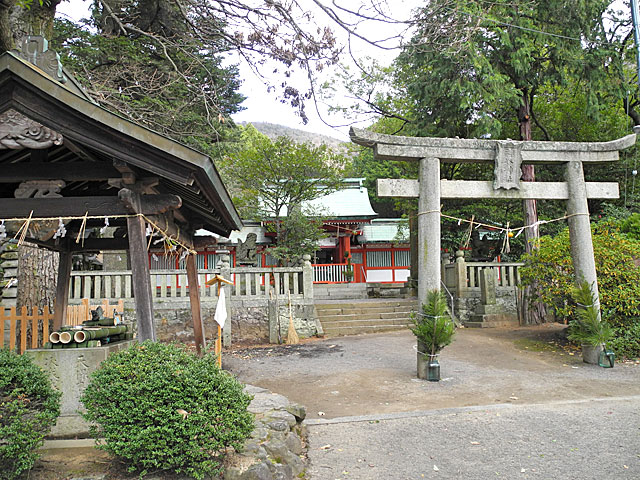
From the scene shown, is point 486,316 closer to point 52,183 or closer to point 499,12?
point 499,12

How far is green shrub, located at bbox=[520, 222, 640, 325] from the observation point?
9.55 meters

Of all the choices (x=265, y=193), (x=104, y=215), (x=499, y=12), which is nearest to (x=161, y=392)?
(x=104, y=215)

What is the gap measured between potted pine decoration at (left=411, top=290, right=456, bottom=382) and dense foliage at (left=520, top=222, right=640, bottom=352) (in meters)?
3.71

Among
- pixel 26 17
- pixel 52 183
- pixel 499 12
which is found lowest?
pixel 52 183

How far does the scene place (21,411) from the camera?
334 cm

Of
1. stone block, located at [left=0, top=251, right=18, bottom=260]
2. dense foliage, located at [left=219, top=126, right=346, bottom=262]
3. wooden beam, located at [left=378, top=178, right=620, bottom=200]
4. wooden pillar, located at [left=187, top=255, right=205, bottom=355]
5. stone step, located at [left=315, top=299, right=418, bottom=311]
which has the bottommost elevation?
stone step, located at [left=315, top=299, right=418, bottom=311]

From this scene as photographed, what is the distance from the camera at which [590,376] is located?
8109 millimetres

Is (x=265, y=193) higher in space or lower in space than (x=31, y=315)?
higher

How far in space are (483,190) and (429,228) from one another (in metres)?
1.61

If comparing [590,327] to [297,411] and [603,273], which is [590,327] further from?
[297,411]

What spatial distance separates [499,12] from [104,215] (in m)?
13.1

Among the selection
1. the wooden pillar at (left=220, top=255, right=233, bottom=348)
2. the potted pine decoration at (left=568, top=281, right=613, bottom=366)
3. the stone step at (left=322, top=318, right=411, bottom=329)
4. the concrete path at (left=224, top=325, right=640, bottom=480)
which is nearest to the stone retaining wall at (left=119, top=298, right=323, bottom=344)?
the wooden pillar at (left=220, top=255, right=233, bottom=348)

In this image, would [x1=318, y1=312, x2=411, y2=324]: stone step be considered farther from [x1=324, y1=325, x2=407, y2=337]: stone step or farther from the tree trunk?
the tree trunk

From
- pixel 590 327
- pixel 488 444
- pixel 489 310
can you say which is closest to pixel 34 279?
pixel 488 444
